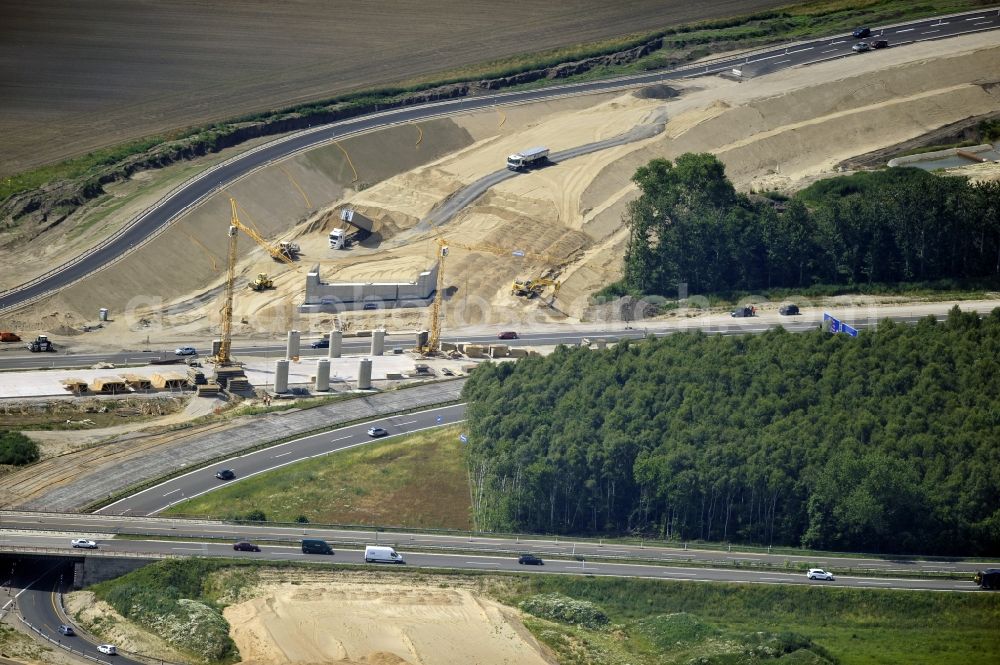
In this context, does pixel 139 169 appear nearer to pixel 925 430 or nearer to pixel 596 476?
pixel 596 476

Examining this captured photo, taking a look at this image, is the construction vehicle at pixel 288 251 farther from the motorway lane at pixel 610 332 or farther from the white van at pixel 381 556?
the white van at pixel 381 556

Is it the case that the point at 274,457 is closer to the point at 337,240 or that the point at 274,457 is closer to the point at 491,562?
the point at 491,562

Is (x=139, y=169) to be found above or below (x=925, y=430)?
above

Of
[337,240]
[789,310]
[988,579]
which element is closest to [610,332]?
[789,310]

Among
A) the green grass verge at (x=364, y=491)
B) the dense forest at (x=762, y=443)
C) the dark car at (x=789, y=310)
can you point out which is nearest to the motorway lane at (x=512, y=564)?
the dense forest at (x=762, y=443)

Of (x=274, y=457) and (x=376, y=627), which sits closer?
(x=376, y=627)

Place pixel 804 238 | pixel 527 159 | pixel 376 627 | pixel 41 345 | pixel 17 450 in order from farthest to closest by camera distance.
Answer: pixel 527 159
pixel 804 238
pixel 41 345
pixel 17 450
pixel 376 627

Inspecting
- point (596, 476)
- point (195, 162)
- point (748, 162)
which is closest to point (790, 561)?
point (596, 476)
